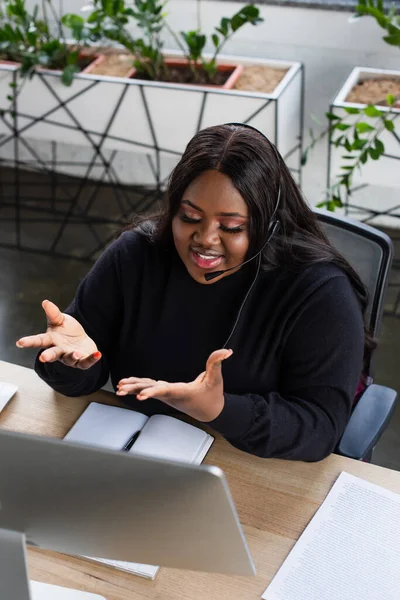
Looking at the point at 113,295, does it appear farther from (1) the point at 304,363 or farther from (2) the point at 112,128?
(2) the point at 112,128

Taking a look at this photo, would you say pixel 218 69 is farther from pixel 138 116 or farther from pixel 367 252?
pixel 367 252

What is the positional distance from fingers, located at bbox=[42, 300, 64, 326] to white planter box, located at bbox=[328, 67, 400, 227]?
A: 6.25 ft

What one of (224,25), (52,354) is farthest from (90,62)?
(52,354)

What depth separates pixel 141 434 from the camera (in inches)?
58.4

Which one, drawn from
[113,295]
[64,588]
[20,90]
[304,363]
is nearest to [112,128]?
[20,90]

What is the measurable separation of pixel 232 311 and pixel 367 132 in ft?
5.69

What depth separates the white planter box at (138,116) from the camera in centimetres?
331

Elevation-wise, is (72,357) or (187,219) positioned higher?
(187,219)

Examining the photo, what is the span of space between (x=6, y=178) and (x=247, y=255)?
2761 mm

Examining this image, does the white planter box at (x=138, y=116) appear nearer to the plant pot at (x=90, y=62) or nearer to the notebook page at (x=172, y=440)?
the plant pot at (x=90, y=62)

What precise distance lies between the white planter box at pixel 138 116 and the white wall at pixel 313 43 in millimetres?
88

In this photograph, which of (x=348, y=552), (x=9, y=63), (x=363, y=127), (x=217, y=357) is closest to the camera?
(x=217, y=357)

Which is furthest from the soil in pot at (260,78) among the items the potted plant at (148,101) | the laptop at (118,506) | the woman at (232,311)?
the laptop at (118,506)

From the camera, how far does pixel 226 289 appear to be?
1571mm
